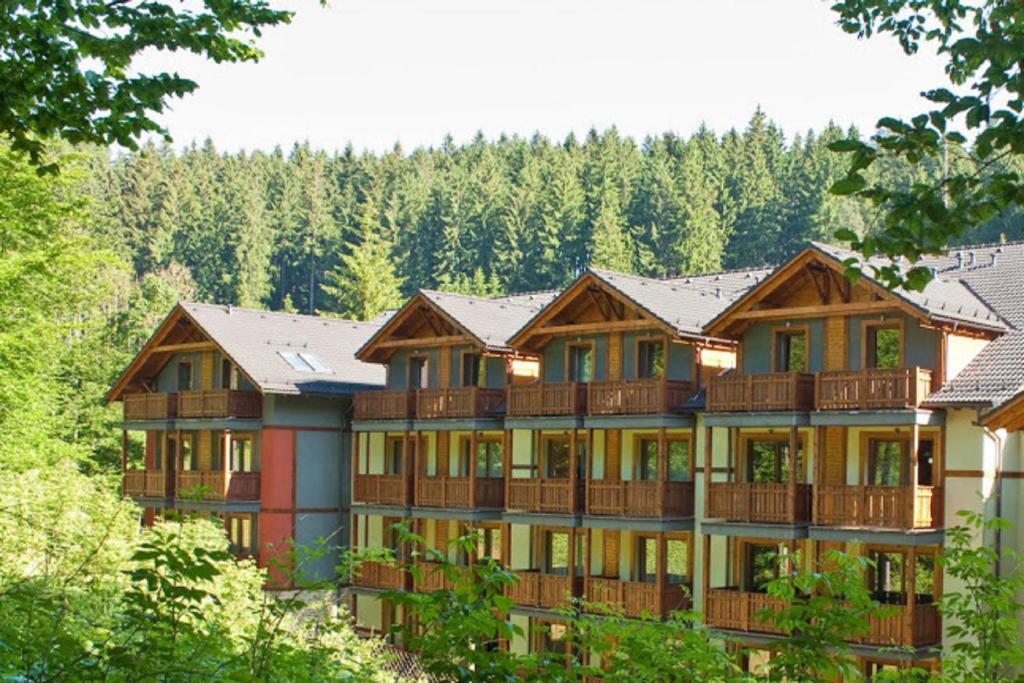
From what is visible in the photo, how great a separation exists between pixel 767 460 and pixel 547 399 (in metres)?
5.61

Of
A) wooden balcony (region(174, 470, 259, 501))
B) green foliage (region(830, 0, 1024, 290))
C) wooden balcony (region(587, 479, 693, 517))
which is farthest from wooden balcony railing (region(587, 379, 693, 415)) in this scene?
green foliage (region(830, 0, 1024, 290))

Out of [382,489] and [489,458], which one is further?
[382,489]

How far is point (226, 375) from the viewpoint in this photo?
41531 mm

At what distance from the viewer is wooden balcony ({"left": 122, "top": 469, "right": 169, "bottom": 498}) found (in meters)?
41.9

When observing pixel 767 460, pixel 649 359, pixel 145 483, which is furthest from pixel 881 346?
pixel 145 483

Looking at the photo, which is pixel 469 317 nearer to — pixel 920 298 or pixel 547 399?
pixel 547 399

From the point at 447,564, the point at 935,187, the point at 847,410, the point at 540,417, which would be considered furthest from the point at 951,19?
the point at 540,417

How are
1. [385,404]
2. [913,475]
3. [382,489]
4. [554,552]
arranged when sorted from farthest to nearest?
[382,489], [385,404], [554,552], [913,475]

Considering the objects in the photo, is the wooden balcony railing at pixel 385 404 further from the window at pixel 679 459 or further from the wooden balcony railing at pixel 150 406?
the window at pixel 679 459

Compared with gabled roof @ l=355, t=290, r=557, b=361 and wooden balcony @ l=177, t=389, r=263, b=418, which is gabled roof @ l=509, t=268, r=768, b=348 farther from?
wooden balcony @ l=177, t=389, r=263, b=418

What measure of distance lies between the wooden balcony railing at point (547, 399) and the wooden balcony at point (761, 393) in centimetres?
408

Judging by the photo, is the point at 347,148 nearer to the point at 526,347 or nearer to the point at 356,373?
the point at 356,373

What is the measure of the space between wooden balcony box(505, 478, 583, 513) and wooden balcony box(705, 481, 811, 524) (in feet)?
13.1

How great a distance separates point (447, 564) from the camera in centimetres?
800
